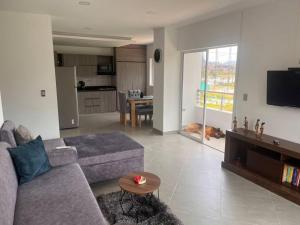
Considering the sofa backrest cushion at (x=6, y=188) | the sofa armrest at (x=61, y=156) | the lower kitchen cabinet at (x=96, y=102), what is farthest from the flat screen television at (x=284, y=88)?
the lower kitchen cabinet at (x=96, y=102)

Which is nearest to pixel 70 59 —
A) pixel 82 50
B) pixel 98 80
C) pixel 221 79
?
pixel 82 50

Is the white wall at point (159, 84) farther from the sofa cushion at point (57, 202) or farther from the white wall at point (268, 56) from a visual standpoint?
the sofa cushion at point (57, 202)

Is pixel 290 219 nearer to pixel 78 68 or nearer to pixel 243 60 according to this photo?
pixel 243 60

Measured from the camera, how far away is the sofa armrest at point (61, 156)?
2.55 meters

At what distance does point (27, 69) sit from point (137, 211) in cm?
332

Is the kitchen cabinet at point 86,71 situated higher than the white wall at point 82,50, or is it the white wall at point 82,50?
the white wall at point 82,50

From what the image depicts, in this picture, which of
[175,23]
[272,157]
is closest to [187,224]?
[272,157]

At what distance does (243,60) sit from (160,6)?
65.0 inches

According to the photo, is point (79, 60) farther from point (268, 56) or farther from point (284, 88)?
point (284, 88)

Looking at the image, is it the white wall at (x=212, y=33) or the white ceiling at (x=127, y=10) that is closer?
the white ceiling at (x=127, y=10)

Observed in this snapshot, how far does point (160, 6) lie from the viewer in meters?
3.59

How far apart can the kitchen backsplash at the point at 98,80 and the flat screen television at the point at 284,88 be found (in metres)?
7.10

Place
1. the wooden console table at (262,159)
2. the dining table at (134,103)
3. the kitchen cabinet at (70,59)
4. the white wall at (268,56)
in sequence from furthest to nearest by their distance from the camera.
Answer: the kitchen cabinet at (70,59) → the dining table at (134,103) → the white wall at (268,56) → the wooden console table at (262,159)

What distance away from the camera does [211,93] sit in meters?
5.84
